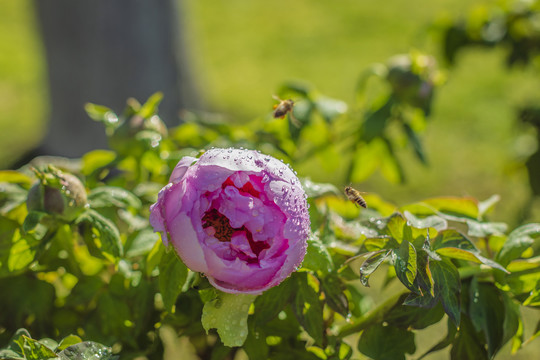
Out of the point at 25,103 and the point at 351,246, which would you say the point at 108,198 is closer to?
the point at 351,246

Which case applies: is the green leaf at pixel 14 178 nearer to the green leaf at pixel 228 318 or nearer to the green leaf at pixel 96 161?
the green leaf at pixel 96 161

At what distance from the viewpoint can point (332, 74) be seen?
5.22 metres

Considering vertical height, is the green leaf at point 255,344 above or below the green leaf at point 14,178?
below

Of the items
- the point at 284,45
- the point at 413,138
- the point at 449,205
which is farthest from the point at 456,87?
the point at 449,205

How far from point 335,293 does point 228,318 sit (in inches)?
6.4

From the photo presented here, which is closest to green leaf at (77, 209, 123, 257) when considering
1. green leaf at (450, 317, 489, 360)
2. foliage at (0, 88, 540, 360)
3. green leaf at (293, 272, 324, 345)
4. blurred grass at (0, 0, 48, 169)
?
foliage at (0, 88, 540, 360)

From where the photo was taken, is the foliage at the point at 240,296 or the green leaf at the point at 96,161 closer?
the foliage at the point at 240,296

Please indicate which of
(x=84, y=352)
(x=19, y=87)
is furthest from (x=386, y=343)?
(x=19, y=87)

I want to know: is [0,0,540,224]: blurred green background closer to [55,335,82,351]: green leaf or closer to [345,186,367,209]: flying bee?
[345,186,367,209]: flying bee

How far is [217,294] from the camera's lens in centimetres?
76

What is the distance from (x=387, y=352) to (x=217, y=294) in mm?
246

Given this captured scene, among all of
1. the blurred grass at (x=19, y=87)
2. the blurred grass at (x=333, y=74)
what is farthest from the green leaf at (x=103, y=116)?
the blurred grass at (x=19, y=87)

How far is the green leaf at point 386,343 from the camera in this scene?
32.4 inches

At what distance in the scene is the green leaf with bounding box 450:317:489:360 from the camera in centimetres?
85
